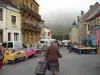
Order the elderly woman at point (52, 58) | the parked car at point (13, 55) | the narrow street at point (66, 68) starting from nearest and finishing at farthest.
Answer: the elderly woman at point (52, 58), the narrow street at point (66, 68), the parked car at point (13, 55)

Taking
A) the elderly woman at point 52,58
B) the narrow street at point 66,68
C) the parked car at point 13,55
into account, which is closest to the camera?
the elderly woman at point 52,58

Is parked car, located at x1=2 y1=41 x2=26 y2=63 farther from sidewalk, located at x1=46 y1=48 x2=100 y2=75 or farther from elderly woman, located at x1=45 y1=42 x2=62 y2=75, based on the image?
elderly woman, located at x1=45 y1=42 x2=62 y2=75

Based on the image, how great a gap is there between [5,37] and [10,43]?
11159mm

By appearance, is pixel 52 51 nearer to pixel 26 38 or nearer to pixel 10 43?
pixel 10 43

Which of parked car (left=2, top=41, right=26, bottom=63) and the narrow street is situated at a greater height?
parked car (left=2, top=41, right=26, bottom=63)

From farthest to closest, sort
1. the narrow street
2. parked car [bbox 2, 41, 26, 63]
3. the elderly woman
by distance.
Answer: parked car [bbox 2, 41, 26, 63] < the narrow street < the elderly woman

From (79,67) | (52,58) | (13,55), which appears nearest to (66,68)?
(79,67)

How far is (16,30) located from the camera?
133 ft

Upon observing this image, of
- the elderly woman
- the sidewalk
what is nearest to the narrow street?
the sidewalk

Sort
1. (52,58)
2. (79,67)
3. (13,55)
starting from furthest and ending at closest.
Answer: (13,55)
(79,67)
(52,58)

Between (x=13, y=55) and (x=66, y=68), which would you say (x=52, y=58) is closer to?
(x=66, y=68)

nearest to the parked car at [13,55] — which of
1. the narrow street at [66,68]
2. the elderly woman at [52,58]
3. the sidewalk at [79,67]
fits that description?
the narrow street at [66,68]

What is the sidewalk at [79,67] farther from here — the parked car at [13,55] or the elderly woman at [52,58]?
the parked car at [13,55]

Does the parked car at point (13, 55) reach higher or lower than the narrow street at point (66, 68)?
higher
